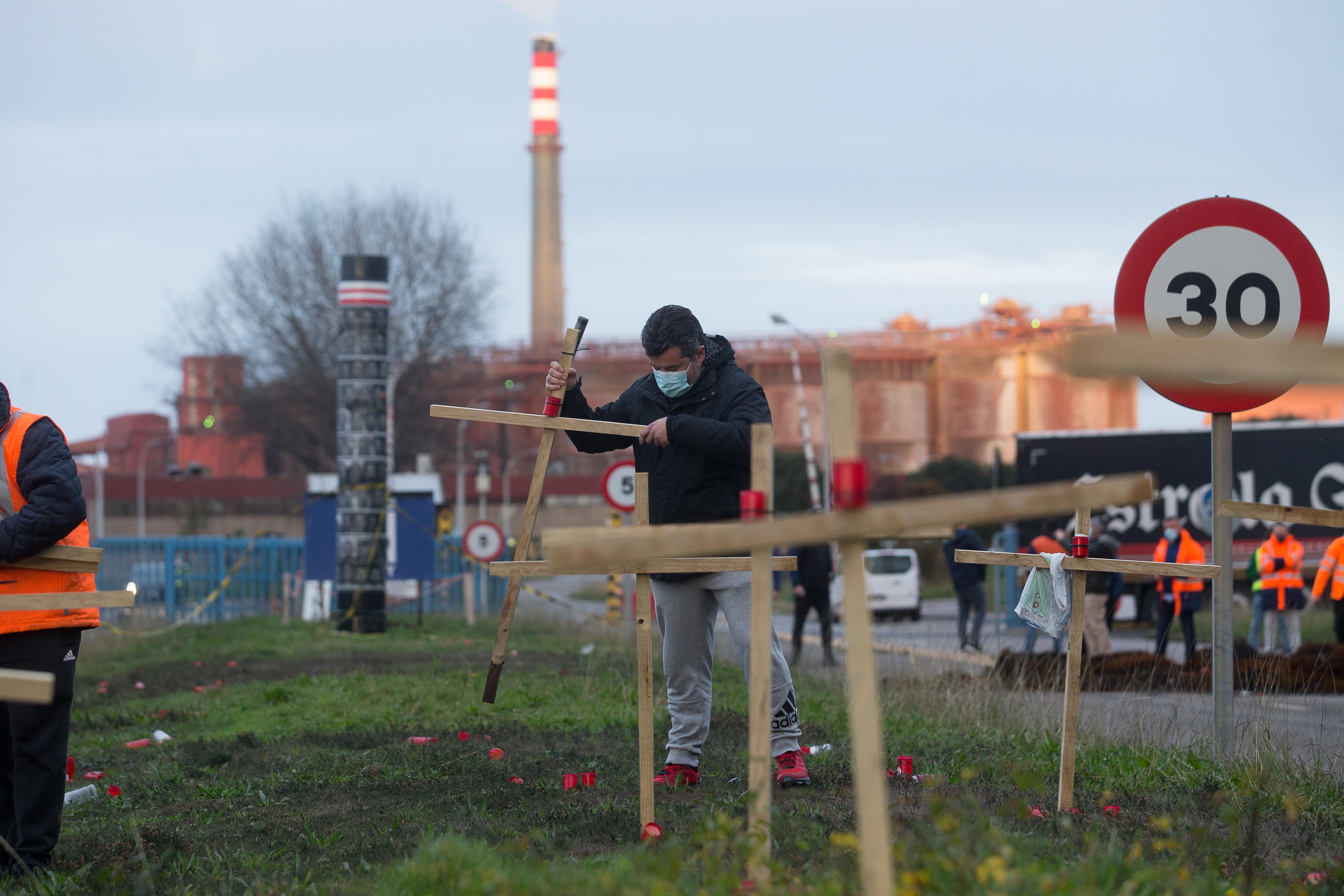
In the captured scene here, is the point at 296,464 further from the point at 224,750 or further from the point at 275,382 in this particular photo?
the point at 224,750

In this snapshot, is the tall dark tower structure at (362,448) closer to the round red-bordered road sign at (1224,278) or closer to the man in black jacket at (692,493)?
the man in black jacket at (692,493)

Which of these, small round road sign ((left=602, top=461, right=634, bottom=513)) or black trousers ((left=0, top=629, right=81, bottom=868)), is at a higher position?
small round road sign ((left=602, top=461, right=634, bottom=513))

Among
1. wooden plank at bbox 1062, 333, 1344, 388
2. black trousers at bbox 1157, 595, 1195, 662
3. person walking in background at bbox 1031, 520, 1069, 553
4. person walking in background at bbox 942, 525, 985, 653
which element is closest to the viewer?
wooden plank at bbox 1062, 333, 1344, 388

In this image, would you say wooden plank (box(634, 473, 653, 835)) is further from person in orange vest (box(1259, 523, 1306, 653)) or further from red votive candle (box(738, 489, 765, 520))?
person in orange vest (box(1259, 523, 1306, 653))

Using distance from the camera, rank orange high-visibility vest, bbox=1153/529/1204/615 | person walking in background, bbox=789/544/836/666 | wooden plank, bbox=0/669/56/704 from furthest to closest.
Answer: person walking in background, bbox=789/544/836/666 → orange high-visibility vest, bbox=1153/529/1204/615 → wooden plank, bbox=0/669/56/704

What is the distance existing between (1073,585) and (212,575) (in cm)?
2051

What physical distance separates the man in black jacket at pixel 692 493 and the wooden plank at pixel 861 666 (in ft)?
7.60

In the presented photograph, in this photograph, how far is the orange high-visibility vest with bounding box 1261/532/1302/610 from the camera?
14406 mm

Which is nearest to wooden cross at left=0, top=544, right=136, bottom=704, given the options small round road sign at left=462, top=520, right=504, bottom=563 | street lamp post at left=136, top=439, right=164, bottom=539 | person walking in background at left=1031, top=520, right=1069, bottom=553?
person walking in background at left=1031, top=520, right=1069, bottom=553

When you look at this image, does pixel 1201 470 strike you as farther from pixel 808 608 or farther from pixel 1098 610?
pixel 808 608

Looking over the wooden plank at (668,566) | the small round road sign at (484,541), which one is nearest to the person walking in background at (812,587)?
the small round road sign at (484,541)

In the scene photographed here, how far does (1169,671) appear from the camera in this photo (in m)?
9.98

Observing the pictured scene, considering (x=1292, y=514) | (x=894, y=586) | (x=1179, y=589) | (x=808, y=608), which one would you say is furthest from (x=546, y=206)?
(x=1292, y=514)

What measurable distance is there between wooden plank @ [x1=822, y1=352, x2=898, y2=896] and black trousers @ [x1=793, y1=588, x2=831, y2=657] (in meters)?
12.1
